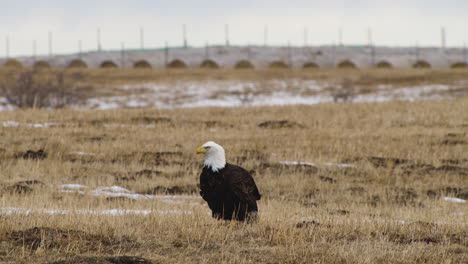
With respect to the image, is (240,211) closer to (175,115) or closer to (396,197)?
(396,197)

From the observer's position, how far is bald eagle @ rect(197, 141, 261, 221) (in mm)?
7625

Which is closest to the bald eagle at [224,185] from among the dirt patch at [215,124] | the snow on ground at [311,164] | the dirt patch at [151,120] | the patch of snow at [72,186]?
the patch of snow at [72,186]

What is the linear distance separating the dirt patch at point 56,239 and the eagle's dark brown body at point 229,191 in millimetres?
1319

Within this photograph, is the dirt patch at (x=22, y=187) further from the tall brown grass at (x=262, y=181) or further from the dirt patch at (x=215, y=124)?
the dirt patch at (x=215, y=124)

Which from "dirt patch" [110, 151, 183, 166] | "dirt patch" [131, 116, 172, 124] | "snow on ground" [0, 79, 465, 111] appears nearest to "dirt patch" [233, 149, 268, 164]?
"dirt patch" [110, 151, 183, 166]

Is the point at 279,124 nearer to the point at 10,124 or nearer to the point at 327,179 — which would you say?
the point at 327,179

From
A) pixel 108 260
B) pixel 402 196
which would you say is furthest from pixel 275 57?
pixel 108 260

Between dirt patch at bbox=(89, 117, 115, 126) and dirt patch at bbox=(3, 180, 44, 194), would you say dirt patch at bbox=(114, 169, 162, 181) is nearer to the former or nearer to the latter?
dirt patch at bbox=(3, 180, 44, 194)

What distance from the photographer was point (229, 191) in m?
7.63

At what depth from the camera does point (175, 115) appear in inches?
953

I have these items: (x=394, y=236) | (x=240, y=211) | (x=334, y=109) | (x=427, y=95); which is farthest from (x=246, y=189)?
(x=427, y=95)

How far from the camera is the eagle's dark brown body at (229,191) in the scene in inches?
301

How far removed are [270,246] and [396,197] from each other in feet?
23.5

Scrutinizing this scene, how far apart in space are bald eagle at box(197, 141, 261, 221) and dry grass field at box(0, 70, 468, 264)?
210 mm
